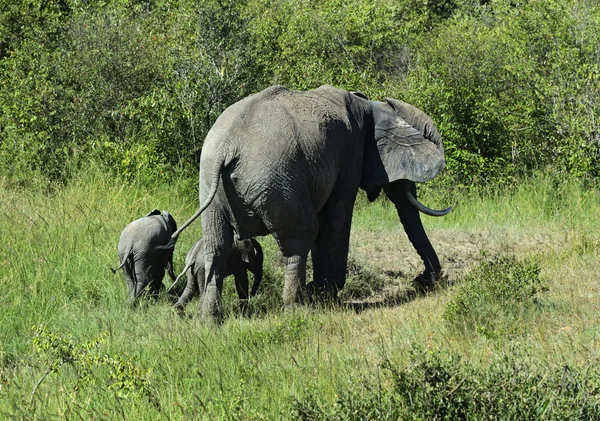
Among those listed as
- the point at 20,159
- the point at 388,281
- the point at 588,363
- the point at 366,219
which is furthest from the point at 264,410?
the point at 20,159

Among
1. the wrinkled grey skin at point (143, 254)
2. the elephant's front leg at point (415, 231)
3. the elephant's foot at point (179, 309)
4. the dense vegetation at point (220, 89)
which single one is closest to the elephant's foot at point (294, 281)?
the elephant's foot at point (179, 309)

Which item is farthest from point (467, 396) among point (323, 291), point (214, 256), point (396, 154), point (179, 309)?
point (396, 154)

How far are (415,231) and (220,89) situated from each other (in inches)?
232

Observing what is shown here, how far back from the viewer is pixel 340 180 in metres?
9.29

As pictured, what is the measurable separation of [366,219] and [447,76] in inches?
164

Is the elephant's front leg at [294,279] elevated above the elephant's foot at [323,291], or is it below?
above

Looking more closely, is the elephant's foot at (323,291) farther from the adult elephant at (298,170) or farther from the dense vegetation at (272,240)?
the dense vegetation at (272,240)

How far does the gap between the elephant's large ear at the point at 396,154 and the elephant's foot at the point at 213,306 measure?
2.09m

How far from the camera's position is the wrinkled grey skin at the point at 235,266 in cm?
900

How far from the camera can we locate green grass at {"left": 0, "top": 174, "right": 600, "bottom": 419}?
541 centimetres

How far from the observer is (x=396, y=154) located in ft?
31.9

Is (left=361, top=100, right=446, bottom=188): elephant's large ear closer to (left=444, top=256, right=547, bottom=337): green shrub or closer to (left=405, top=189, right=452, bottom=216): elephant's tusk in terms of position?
(left=405, top=189, right=452, bottom=216): elephant's tusk

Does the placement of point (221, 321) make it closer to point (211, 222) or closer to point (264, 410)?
point (211, 222)

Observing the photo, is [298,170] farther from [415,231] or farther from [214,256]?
[415,231]
